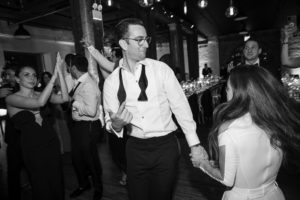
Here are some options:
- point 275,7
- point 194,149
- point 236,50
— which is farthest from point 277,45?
point 194,149

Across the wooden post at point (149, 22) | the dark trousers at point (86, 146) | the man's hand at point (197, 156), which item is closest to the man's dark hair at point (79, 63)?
the dark trousers at point (86, 146)

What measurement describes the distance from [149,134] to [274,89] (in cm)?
90

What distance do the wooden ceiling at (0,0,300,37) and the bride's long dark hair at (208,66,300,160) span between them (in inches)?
226

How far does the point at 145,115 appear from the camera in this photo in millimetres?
1755

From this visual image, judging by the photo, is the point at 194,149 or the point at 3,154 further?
the point at 3,154

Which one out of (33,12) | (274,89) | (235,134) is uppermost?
(33,12)

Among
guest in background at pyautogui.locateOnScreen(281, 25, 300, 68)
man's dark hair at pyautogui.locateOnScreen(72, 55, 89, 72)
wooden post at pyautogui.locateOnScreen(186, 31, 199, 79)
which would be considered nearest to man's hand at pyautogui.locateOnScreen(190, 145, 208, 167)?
guest in background at pyautogui.locateOnScreen(281, 25, 300, 68)

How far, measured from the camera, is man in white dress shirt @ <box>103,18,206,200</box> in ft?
5.72

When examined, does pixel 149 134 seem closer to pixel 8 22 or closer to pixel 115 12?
pixel 115 12

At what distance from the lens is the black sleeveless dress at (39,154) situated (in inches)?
90.5

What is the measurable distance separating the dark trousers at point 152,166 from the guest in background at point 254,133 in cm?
55

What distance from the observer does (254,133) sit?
46.3 inches

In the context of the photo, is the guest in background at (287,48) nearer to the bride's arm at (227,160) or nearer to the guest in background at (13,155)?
the bride's arm at (227,160)

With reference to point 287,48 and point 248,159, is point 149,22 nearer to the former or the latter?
point 287,48
